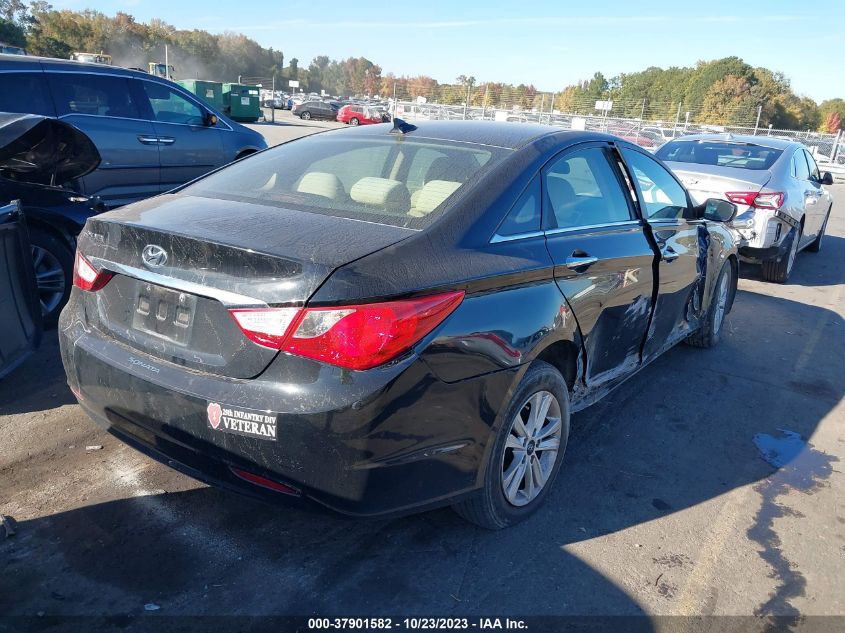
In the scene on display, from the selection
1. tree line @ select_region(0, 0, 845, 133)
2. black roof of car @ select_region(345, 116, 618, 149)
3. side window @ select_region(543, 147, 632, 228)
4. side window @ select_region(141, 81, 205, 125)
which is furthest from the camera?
tree line @ select_region(0, 0, 845, 133)

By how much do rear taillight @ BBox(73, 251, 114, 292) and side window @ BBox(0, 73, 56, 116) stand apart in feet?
12.7

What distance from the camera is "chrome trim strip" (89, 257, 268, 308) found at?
90.4 inches

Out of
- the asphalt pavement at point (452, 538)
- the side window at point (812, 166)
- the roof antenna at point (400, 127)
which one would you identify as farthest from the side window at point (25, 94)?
the side window at point (812, 166)

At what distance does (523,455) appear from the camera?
9.78 ft

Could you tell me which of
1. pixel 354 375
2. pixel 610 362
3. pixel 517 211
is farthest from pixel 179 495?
pixel 610 362

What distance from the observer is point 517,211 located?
292 centimetres

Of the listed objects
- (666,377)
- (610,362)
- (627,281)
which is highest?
(627,281)

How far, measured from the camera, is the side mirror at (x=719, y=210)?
16.1ft

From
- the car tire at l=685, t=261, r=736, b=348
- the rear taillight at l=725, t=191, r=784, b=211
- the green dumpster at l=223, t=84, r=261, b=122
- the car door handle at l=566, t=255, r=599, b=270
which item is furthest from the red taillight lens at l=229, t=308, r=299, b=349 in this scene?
the green dumpster at l=223, t=84, r=261, b=122

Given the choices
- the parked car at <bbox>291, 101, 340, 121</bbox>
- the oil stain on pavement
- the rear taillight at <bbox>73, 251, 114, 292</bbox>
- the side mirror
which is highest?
the side mirror

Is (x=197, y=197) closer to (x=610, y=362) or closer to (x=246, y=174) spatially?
(x=246, y=174)

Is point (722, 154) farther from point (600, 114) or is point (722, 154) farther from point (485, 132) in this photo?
point (600, 114)

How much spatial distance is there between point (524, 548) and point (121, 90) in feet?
20.7

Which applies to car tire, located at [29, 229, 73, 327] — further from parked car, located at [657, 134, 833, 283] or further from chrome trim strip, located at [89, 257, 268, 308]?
parked car, located at [657, 134, 833, 283]
